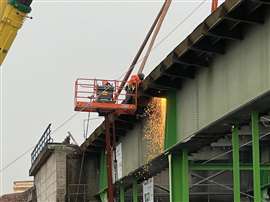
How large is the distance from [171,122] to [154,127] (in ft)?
6.78

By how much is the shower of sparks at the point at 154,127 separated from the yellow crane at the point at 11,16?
17.2ft

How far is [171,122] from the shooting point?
69.2ft

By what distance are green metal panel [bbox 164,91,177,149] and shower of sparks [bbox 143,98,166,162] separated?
33cm

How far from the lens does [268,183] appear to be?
29938 millimetres

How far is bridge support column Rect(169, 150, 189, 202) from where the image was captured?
69.2 ft

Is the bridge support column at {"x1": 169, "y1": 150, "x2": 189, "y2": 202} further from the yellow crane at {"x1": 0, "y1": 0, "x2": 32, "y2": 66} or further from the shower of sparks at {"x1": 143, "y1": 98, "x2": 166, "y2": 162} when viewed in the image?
the yellow crane at {"x1": 0, "y1": 0, "x2": 32, "y2": 66}

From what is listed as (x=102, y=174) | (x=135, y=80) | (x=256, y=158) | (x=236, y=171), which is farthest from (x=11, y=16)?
(x=102, y=174)

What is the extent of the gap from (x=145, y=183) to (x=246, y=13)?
12581mm

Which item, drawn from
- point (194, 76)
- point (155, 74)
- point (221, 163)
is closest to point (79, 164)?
point (221, 163)

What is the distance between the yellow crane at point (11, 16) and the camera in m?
20.8

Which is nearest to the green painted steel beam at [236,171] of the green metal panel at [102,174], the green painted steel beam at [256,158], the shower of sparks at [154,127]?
the green painted steel beam at [256,158]

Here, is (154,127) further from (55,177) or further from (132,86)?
(55,177)

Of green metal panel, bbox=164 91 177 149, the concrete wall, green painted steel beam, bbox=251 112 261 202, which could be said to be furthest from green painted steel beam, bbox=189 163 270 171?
the concrete wall

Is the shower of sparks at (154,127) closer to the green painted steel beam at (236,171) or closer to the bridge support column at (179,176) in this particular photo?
the bridge support column at (179,176)
